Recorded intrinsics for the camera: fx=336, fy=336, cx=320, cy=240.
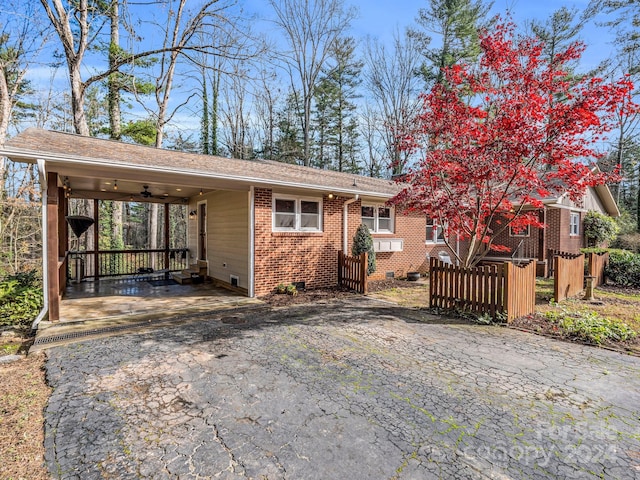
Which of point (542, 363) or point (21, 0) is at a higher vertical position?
point (21, 0)

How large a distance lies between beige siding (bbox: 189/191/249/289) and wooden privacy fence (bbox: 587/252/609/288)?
10205 mm

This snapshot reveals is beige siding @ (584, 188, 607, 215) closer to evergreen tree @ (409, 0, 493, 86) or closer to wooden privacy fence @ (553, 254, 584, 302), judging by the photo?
wooden privacy fence @ (553, 254, 584, 302)

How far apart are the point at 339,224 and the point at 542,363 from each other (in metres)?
6.40

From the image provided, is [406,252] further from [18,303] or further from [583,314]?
[18,303]

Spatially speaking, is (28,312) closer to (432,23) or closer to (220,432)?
(220,432)

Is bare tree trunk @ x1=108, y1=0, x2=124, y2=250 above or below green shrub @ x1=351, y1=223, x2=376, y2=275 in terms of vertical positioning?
above

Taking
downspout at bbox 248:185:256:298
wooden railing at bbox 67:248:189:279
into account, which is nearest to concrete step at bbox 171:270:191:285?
wooden railing at bbox 67:248:189:279

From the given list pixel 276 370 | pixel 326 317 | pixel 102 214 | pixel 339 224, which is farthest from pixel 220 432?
pixel 102 214

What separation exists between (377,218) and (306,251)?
3290mm

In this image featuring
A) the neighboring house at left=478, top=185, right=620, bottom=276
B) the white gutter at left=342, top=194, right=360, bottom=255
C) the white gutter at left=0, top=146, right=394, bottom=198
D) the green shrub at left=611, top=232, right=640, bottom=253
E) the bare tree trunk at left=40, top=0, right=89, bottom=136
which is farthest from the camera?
the green shrub at left=611, top=232, right=640, bottom=253

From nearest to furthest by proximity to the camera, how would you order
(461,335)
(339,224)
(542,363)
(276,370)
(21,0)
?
(276,370) → (542,363) → (461,335) → (339,224) → (21,0)

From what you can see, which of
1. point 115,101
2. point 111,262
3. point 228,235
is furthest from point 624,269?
point 115,101

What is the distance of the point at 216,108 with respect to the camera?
22781 mm

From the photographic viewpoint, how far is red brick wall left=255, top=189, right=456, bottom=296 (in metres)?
8.43
